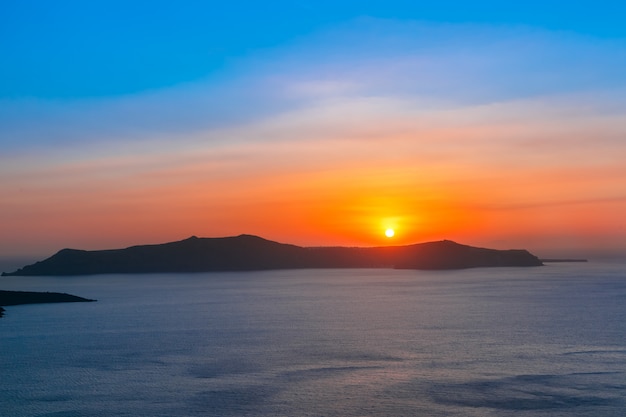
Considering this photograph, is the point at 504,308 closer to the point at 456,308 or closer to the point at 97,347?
the point at 456,308

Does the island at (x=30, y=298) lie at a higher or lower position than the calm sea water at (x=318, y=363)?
higher

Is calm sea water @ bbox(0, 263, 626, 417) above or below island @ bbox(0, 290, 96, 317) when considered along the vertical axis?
below

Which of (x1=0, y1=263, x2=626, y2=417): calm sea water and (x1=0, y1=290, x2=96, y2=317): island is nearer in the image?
(x1=0, y1=263, x2=626, y2=417): calm sea water

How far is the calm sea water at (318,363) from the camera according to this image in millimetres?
28938

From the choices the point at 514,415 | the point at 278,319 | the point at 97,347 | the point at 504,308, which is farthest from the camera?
the point at 504,308

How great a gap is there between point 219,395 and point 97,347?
712 inches

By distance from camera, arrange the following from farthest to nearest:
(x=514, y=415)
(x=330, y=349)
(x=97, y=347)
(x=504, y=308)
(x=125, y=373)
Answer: (x=504, y=308), (x=97, y=347), (x=330, y=349), (x=125, y=373), (x=514, y=415)

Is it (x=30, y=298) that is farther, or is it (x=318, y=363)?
(x=30, y=298)

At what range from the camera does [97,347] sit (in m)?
46.0

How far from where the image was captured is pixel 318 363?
37875 millimetres

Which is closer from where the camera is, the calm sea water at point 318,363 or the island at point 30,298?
the calm sea water at point 318,363

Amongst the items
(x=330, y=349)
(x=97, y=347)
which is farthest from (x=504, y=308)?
(x=97, y=347)

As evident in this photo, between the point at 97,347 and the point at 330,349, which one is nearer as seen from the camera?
the point at 330,349

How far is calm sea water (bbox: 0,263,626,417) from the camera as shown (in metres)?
28.9
